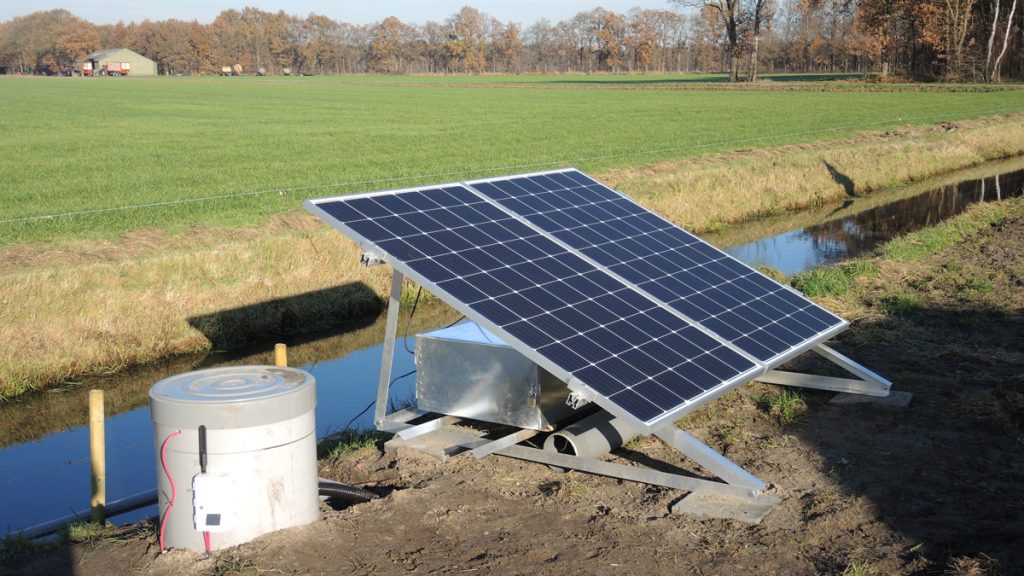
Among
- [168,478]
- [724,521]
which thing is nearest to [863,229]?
[724,521]

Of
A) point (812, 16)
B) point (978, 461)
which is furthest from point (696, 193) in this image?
point (812, 16)

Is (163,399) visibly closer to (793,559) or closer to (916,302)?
(793,559)

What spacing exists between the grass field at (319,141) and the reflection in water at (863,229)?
5996mm

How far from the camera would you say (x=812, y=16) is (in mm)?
167000

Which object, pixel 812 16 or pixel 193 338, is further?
pixel 812 16

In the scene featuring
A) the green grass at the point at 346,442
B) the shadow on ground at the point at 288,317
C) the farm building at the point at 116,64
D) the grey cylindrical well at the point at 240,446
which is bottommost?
the shadow on ground at the point at 288,317

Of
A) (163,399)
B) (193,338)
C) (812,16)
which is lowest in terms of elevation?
(193,338)

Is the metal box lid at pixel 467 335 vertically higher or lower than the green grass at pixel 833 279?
higher

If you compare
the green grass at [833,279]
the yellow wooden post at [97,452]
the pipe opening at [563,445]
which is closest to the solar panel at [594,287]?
the pipe opening at [563,445]

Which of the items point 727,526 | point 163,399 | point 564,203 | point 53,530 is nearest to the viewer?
point 163,399

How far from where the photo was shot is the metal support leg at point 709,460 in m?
6.95

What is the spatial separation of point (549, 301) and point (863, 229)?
57.6 ft

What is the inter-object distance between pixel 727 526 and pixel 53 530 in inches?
190

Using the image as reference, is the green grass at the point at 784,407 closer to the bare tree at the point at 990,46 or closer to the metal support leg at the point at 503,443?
the metal support leg at the point at 503,443
